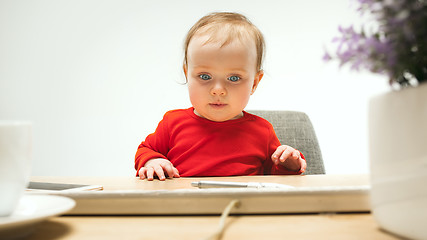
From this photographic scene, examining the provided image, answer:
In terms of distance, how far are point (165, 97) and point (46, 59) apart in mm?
933

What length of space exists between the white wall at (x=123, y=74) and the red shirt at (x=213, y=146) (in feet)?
4.60

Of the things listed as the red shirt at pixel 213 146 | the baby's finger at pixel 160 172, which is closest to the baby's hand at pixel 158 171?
the baby's finger at pixel 160 172

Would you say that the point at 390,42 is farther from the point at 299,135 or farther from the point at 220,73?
the point at 299,135

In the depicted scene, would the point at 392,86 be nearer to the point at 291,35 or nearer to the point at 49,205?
Result: the point at 49,205

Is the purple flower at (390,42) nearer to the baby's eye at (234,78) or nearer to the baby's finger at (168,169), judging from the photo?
the baby's finger at (168,169)

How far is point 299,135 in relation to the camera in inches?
55.9

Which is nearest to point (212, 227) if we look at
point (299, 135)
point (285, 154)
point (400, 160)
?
point (400, 160)

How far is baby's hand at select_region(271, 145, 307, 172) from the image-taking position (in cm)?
95

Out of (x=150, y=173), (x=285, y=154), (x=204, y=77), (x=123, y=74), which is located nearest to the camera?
(x=150, y=173)

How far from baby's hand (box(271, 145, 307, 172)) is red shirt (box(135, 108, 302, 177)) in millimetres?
23

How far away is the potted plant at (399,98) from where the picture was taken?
0.31 metres

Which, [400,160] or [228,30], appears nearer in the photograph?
[400,160]

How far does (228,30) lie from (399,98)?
2.57 ft

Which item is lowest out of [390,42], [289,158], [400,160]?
[289,158]
